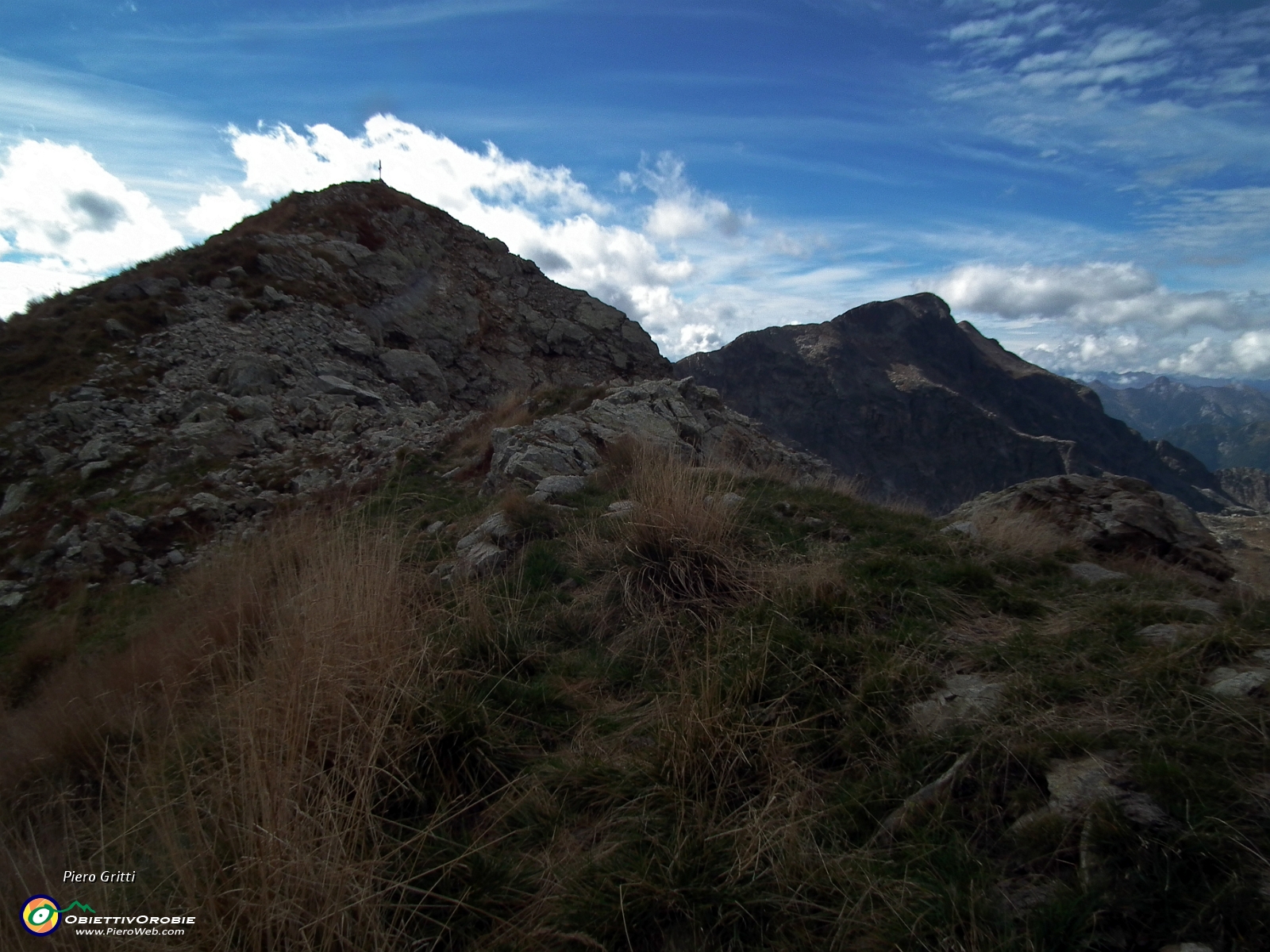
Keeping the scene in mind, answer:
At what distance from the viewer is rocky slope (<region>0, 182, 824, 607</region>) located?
1073 centimetres

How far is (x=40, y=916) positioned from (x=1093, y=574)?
598cm

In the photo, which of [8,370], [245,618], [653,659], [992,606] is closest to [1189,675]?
[992,606]

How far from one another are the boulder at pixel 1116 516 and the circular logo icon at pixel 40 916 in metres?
6.17

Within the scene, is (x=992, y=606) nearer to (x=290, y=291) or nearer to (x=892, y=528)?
(x=892, y=528)

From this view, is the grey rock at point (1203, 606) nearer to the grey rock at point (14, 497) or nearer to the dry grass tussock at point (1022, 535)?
the dry grass tussock at point (1022, 535)

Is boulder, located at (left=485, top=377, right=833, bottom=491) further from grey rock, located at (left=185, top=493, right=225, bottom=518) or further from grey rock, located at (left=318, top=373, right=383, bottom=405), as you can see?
grey rock, located at (left=318, top=373, right=383, bottom=405)

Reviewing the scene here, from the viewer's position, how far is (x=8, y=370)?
1407 centimetres

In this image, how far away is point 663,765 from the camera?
2.87m

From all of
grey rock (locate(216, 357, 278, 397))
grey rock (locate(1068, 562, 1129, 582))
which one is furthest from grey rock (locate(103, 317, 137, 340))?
grey rock (locate(1068, 562, 1129, 582))

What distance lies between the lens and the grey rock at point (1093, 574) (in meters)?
4.72

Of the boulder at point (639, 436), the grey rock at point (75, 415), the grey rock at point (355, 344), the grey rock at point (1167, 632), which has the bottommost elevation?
the grey rock at point (1167, 632)

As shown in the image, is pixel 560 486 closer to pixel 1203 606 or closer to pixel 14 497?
pixel 1203 606

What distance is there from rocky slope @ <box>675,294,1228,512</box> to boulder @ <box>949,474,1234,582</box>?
44.0 meters

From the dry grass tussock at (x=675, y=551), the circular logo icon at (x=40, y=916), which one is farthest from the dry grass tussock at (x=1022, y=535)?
the circular logo icon at (x=40, y=916)
